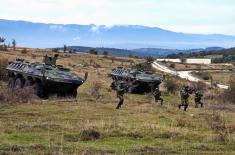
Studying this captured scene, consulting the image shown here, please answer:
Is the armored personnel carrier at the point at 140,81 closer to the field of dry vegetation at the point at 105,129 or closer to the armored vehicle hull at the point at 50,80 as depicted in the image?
the armored vehicle hull at the point at 50,80

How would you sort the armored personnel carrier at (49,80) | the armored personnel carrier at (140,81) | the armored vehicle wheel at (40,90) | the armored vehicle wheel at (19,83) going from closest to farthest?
the armored personnel carrier at (49,80) → the armored vehicle wheel at (40,90) → the armored vehicle wheel at (19,83) → the armored personnel carrier at (140,81)

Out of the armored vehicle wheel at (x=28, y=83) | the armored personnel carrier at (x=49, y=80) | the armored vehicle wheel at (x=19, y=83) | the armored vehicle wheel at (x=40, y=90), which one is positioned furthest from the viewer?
the armored vehicle wheel at (x=19, y=83)

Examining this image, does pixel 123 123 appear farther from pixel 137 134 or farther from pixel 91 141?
pixel 91 141

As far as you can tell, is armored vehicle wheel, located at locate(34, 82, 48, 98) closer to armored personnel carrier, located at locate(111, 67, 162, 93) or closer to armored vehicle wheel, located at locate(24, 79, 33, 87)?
armored vehicle wheel, located at locate(24, 79, 33, 87)

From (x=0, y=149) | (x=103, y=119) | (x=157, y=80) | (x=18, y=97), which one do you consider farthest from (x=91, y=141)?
(x=157, y=80)

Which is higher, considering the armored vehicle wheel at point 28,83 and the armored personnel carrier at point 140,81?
the armored vehicle wheel at point 28,83

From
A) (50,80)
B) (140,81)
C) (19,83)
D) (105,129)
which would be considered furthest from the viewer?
(140,81)

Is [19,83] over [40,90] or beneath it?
over

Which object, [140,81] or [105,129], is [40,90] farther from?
[105,129]

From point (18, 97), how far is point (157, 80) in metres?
14.3

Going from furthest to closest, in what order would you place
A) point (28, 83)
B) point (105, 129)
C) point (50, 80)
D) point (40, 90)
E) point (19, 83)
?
point (19, 83) < point (28, 83) < point (40, 90) < point (50, 80) < point (105, 129)

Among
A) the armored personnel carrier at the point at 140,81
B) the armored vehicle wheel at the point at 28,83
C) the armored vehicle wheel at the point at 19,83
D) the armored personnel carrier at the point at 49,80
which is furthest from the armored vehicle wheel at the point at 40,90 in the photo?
the armored personnel carrier at the point at 140,81

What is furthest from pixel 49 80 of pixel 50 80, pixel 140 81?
pixel 140 81

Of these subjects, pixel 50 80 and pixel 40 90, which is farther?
pixel 40 90
